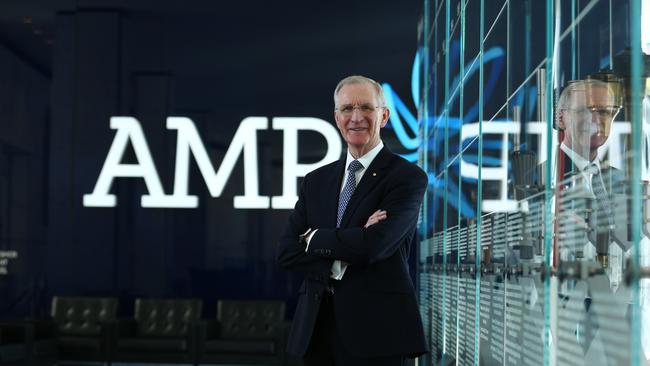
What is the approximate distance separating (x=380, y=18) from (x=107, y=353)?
3.98 metres

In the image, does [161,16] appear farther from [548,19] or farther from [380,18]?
[548,19]

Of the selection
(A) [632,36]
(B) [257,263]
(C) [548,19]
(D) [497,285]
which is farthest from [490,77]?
(B) [257,263]

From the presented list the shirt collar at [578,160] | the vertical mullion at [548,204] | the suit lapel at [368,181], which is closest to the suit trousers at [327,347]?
the suit lapel at [368,181]

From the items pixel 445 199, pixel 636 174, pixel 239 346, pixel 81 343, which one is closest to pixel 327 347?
pixel 636 174

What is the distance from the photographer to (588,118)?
201cm

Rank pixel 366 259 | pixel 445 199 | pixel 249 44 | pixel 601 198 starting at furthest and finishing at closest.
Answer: pixel 249 44 < pixel 445 199 < pixel 366 259 < pixel 601 198

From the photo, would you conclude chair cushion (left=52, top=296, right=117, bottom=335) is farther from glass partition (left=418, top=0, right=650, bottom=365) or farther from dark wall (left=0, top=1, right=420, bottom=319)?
glass partition (left=418, top=0, right=650, bottom=365)

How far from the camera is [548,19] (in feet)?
7.93

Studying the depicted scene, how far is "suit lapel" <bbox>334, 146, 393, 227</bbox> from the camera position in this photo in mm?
2699

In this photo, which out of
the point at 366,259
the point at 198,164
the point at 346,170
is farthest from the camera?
the point at 198,164

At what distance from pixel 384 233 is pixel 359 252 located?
0.33 ft

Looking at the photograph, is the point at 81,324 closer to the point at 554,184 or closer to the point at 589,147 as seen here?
the point at 554,184

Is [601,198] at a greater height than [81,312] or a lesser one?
greater

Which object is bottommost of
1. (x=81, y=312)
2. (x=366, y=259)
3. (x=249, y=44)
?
(x=81, y=312)
